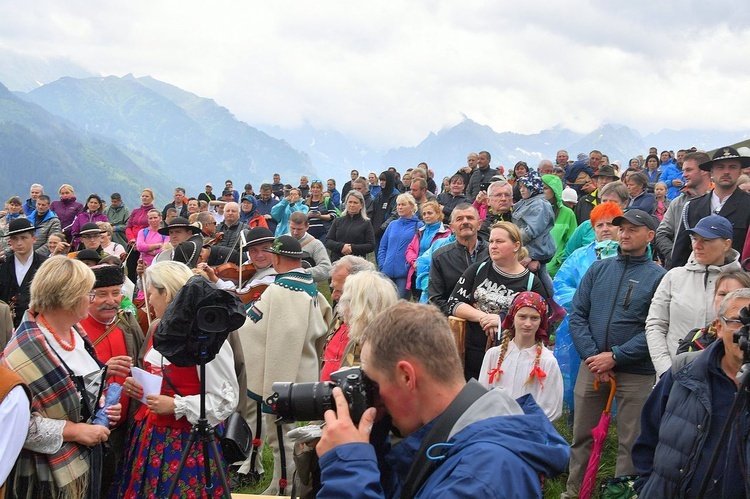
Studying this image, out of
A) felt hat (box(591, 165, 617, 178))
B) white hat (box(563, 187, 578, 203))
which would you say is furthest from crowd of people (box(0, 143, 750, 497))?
felt hat (box(591, 165, 617, 178))

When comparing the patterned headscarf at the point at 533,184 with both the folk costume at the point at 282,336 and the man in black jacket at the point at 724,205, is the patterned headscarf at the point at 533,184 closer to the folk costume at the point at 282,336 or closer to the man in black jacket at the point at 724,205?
the man in black jacket at the point at 724,205

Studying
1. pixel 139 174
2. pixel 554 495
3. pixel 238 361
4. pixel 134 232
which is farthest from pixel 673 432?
pixel 139 174

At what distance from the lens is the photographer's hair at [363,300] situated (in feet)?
11.2

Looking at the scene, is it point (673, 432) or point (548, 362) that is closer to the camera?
point (673, 432)

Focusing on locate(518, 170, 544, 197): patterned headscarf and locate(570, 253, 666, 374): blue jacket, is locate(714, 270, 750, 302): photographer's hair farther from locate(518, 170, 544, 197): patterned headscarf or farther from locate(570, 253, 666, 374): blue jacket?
locate(518, 170, 544, 197): patterned headscarf

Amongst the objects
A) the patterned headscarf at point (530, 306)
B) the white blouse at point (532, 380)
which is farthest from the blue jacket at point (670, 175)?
the white blouse at point (532, 380)

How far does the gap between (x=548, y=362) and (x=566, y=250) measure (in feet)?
9.82

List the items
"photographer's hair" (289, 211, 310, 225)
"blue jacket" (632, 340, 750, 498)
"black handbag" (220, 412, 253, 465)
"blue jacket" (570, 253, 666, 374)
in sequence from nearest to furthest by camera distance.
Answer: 1. "blue jacket" (632, 340, 750, 498)
2. "black handbag" (220, 412, 253, 465)
3. "blue jacket" (570, 253, 666, 374)
4. "photographer's hair" (289, 211, 310, 225)

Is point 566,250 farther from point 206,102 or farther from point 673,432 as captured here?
point 206,102

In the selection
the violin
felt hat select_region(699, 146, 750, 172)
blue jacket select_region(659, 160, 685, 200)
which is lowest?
the violin

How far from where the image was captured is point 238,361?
3.70 meters

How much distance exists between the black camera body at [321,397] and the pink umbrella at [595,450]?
2822 mm

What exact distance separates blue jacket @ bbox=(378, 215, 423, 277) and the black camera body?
210 inches

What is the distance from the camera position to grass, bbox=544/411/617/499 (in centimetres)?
443
